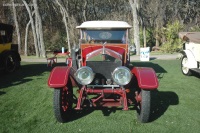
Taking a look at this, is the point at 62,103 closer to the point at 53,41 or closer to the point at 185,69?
the point at 185,69

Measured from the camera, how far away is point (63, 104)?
4.80m

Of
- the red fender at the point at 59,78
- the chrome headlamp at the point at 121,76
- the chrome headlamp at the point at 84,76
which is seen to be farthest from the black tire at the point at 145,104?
the red fender at the point at 59,78

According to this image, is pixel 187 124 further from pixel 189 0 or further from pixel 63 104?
pixel 189 0

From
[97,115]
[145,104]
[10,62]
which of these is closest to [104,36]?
[97,115]

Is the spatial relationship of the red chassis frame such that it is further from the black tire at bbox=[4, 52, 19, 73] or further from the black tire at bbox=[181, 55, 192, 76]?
the black tire at bbox=[4, 52, 19, 73]

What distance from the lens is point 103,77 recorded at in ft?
16.1

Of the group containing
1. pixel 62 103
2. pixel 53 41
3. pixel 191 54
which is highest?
pixel 53 41

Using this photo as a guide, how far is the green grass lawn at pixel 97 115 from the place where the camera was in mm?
4371

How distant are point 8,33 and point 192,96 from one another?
27.8 feet

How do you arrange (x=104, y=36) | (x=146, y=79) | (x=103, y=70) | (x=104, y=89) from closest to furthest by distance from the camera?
1. (x=146, y=79)
2. (x=104, y=89)
3. (x=103, y=70)
4. (x=104, y=36)

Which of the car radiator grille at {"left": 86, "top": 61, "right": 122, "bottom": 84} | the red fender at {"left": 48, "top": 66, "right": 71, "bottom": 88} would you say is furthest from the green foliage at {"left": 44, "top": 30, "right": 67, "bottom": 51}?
the car radiator grille at {"left": 86, "top": 61, "right": 122, "bottom": 84}

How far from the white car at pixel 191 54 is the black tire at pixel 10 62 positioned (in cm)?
753

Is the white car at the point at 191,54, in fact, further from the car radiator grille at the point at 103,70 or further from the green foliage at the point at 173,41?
the green foliage at the point at 173,41

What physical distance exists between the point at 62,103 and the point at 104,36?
225cm
